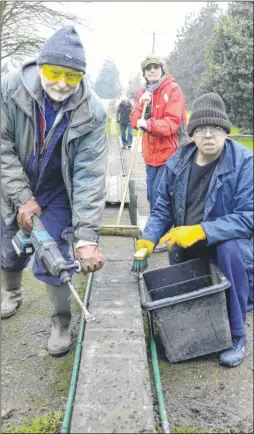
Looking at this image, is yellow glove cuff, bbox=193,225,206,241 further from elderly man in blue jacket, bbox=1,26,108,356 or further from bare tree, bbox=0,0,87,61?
bare tree, bbox=0,0,87,61

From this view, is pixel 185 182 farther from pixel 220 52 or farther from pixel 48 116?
pixel 220 52

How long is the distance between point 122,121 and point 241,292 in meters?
12.6

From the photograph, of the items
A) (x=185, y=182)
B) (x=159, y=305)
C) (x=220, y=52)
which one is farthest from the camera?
(x=220, y=52)

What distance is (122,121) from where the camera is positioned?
1491cm

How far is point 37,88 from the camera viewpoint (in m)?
2.60

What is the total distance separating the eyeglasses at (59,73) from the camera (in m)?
2.51

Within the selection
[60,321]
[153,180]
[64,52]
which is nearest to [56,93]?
[64,52]

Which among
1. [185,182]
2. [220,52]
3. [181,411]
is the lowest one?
[181,411]

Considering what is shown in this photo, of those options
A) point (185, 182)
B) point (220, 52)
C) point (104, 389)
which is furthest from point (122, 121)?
point (104, 389)

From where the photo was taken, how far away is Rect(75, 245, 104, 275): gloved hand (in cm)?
254

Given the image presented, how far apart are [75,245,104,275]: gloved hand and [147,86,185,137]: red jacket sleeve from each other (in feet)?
6.72

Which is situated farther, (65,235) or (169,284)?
(169,284)

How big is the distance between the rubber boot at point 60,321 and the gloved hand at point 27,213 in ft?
1.30

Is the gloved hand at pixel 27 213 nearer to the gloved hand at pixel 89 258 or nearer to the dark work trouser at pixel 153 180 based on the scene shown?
the gloved hand at pixel 89 258
